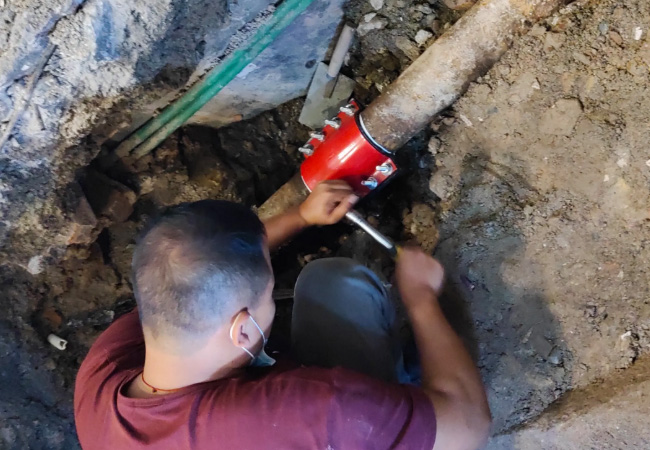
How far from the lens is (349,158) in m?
1.53

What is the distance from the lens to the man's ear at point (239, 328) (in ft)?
3.41

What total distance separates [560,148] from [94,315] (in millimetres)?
1560

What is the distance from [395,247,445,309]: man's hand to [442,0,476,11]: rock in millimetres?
741

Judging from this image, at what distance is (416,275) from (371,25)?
0.84 metres

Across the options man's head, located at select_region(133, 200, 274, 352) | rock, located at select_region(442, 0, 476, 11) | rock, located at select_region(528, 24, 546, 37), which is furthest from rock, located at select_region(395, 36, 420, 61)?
man's head, located at select_region(133, 200, 274, 352)

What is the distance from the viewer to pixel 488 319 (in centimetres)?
147

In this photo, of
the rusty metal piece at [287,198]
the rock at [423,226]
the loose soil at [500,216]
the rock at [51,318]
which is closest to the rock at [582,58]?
the loose soil at [500,216]

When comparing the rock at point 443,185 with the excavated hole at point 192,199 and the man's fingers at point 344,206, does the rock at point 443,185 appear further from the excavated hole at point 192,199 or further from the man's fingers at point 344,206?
the man's fingers at point 344,206

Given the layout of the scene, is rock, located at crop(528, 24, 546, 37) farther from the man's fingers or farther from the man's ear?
the man's ear

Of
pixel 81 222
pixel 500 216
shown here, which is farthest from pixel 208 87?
pixel 500 216

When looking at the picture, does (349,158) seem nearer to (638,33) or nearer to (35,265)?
(638,33)

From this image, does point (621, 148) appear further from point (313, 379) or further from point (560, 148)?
point (313, 379)

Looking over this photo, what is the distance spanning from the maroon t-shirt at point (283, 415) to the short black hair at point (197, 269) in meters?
0.14

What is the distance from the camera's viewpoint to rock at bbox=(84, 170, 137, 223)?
1651 mm
